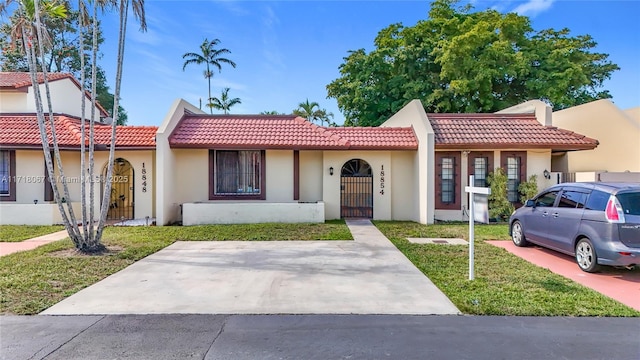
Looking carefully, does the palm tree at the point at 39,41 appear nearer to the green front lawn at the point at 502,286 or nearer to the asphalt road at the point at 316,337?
the asphalt road at the point at 316,337

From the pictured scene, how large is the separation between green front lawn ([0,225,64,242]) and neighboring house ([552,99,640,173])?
19802 mm

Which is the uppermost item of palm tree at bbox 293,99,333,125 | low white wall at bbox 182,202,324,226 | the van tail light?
palm tree at bbox 293,99,333,125

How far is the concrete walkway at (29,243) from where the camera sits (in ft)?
28.3

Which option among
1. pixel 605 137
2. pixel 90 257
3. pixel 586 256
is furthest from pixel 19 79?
pixel 605 137

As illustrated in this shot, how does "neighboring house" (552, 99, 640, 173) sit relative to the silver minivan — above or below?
above

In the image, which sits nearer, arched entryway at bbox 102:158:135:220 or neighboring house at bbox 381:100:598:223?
neighboring house at bbox 381:100:598:223

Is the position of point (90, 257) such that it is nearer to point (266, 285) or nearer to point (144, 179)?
point (266, 285)

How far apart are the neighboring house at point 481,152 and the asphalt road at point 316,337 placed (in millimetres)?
8519

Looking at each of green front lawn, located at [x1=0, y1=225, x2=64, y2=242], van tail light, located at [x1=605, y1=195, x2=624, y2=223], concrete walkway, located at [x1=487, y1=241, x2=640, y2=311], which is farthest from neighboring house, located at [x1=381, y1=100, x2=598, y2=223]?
green front lawn, located at [x1=0, y1=225, x2=64, y2=242]

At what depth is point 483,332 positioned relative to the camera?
13.7 ft

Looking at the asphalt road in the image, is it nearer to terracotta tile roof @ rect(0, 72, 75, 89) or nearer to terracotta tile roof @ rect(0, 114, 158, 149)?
terracotta tile roof @ rect(0, 114, 158, 149)

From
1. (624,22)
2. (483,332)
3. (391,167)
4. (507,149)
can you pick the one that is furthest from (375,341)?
(624,22)

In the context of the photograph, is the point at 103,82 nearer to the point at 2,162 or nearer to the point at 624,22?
the point at 2,162

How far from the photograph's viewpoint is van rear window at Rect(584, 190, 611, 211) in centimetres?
637
